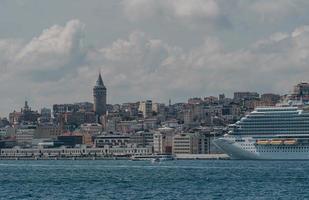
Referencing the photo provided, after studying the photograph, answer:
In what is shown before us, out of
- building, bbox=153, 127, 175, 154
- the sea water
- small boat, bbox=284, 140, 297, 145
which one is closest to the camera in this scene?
the sea water

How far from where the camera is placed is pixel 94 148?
199750 millimetres

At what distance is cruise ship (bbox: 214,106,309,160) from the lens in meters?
131

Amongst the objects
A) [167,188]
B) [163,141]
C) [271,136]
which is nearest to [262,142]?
[271,136]

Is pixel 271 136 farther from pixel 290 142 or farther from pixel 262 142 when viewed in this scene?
pixel 290 142

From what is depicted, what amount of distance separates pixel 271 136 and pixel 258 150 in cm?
332

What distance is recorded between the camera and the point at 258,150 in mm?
132750

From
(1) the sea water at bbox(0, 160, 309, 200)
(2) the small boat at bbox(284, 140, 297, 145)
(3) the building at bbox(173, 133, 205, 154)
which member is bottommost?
(1) the sea water at bbox(0, 160, 309, 200)

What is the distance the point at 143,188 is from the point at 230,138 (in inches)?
2765

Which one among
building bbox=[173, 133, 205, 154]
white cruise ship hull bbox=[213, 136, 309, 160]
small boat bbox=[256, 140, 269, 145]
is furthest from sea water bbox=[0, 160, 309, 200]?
building bbox=[173, 133, 205, 154]

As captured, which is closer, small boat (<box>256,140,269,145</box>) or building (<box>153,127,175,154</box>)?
small boat (<box>256,140,269,145</box>)

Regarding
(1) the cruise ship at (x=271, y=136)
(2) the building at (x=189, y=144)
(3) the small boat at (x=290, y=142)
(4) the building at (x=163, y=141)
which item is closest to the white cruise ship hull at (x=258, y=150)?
(1) the cruise ship at (x=271, y=136)

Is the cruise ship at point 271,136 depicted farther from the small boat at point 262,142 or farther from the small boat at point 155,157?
the small boat at point 155,157

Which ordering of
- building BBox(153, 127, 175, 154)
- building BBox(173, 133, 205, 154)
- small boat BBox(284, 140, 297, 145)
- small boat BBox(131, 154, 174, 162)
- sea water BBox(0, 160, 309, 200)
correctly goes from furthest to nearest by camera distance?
building BBox(153, 127, 175, 154) → building BBox(173, 133, 205, 154) → small boat BBox(131, 154, 174, 162) → small boat BBox(284, 140, 297, 145) → sea water BBox(0, 160, 309, 200)

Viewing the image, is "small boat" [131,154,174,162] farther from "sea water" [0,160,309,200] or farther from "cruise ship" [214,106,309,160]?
"sea water" [0,160,309,200]
